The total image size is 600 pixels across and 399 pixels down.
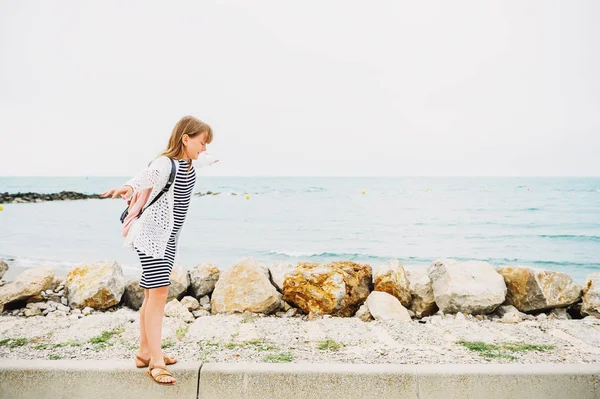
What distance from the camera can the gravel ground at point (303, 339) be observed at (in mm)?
4078

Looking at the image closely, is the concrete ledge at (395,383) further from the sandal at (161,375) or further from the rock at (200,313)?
the rock at (200,313)

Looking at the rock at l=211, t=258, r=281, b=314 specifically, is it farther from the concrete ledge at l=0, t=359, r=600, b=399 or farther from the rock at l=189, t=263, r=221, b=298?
the concrete ledge at l=0, t=359, r=600, b=399

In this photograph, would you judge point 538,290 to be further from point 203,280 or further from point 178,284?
point 178,284

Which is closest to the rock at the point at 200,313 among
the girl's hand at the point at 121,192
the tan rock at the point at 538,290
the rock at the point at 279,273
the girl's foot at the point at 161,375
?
the rock at the point at 279,273

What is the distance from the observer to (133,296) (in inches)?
257

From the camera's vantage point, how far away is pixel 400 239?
1931 centimetres

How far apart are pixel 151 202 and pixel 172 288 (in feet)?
12.4

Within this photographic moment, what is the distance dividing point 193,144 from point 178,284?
12.7ft

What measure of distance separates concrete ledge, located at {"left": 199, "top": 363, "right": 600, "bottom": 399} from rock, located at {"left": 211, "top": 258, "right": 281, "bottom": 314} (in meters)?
2.86

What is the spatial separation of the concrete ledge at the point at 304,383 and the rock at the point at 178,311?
98.9 inches

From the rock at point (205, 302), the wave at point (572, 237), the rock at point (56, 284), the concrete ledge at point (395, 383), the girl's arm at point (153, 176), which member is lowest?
the rock at point (205, 302)

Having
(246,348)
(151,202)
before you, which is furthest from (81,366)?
(246,348)

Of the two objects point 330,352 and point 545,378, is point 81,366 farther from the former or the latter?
point 545,378

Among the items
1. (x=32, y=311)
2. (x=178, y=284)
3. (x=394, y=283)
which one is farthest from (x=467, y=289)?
(x=32, y=311)
